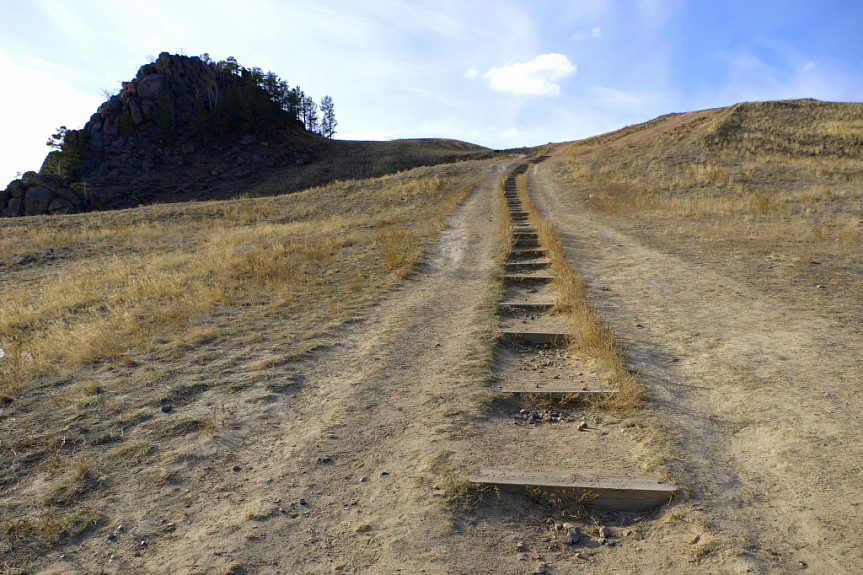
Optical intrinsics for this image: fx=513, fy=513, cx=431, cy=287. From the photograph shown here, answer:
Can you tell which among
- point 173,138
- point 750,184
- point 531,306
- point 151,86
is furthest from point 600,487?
point 151,86

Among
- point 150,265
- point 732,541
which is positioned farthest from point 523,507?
point 150,265

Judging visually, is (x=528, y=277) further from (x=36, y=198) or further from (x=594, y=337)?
(x=36, y=198)

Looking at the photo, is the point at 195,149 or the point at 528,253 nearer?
the point at 528,253

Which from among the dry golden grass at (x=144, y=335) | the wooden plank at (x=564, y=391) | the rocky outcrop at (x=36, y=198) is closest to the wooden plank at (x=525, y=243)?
the dry golden grass at (x=144, y=335)

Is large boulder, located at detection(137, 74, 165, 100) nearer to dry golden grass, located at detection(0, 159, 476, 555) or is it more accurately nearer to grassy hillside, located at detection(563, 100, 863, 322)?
dry golden grass, located at detection(0, 159, 476, 555)

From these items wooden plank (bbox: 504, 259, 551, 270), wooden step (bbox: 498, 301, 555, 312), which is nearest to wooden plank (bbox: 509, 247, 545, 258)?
wooden plank (bbox: 504, 259, 551, 270)

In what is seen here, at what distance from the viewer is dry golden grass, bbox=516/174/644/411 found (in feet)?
15.6

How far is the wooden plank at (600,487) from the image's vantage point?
3447 millimetres

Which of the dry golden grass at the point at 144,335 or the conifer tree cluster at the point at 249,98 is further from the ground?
the conifer tree cluster at the point at 249,98

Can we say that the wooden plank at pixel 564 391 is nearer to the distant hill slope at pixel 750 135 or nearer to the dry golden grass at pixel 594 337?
the dry golden grass at pixel 594 337

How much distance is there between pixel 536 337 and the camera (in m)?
6.45

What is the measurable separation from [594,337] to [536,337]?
2.41 feet

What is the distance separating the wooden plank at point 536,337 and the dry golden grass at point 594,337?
0.15 m

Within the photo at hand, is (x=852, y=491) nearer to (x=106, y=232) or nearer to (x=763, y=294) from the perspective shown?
(x=763, y=294)
